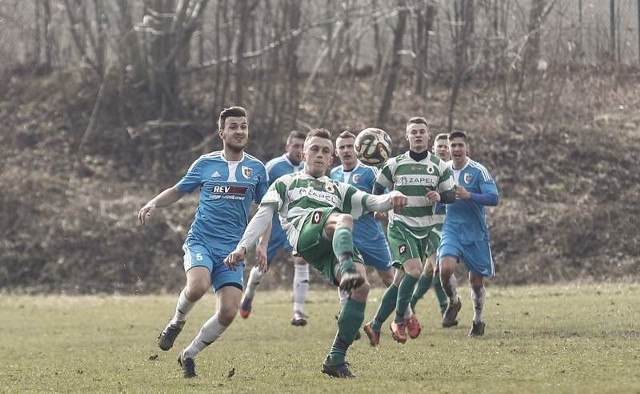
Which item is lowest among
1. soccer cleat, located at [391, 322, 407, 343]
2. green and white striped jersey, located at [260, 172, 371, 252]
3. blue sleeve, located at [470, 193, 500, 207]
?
soccer cleat, located at [391, 322, 407, 343]

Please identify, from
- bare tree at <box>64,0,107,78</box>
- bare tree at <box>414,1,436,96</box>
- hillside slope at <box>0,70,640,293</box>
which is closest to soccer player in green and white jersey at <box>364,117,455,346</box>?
hillside slope at <box>0,70,640,293</box>

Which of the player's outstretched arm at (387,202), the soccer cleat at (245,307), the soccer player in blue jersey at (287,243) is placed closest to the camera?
the player's outstretched arm at (387,202)

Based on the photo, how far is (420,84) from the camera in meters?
35.2

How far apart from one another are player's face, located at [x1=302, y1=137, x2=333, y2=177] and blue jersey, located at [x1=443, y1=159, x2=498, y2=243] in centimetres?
430

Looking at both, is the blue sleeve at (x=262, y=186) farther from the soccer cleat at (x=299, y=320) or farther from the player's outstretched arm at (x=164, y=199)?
the soccer cleat at (x=299, y=320)

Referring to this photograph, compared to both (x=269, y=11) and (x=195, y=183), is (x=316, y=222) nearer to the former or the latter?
(x=195, y=183)

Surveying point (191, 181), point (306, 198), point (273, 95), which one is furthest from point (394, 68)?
point (306, 198)

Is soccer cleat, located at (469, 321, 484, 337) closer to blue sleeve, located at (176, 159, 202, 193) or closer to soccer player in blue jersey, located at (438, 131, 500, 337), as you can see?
soccer player in blue jersey, located at (438, 131, 500, 337)

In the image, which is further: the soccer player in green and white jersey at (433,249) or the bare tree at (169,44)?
the bare tree at (169,44)

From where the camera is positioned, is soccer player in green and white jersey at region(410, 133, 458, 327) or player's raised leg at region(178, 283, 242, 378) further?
soccer player in green and white jersey at region(410, 133, 458, 327)

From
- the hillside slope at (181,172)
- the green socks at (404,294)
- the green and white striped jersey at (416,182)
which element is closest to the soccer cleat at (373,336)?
the green socks at (404,294)

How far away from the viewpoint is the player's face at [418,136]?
489 inches

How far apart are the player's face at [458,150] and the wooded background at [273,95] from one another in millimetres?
13928

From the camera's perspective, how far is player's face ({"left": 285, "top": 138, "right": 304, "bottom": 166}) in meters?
15.4
